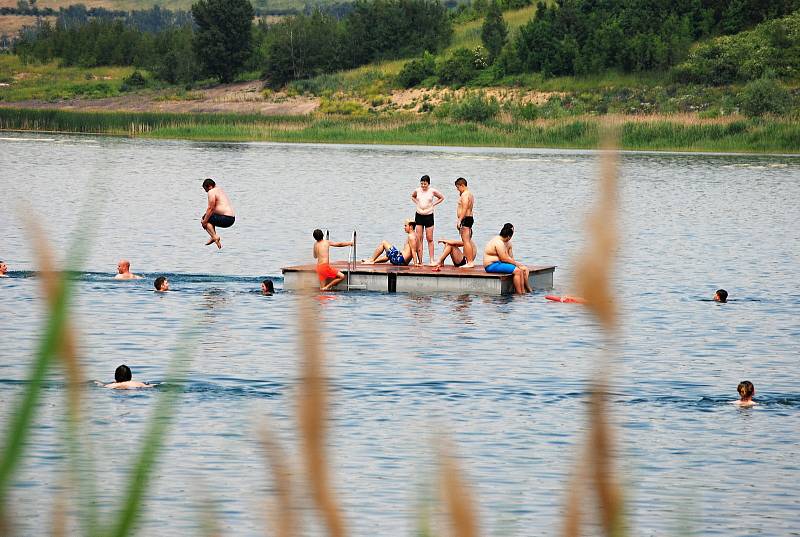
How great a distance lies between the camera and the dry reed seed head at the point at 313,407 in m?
1.98

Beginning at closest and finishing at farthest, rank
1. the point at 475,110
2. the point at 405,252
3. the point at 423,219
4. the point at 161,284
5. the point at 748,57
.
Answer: the point at 423,219 < the point at 405,252 < the point at 161,284 < the point at 475,110 < the point at 748,57

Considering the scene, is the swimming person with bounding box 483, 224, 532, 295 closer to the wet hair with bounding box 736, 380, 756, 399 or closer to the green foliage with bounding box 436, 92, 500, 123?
the wet hair with bounding box 736, 380, 756, 399

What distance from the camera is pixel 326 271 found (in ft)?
88.9

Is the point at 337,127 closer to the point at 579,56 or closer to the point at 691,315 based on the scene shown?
the point at 579,56

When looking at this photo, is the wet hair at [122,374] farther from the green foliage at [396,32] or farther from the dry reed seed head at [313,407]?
the green foliage at [396,32]

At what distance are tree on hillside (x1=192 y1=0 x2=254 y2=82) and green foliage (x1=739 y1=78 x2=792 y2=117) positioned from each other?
5951 cm

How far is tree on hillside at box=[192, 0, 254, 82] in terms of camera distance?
132250 millimetres

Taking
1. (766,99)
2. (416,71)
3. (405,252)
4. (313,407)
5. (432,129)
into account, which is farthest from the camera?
(416,71)

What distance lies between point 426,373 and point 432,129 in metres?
72.8

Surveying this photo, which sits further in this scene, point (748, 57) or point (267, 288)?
point (748, 57)

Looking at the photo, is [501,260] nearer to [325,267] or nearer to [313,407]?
[325,267]

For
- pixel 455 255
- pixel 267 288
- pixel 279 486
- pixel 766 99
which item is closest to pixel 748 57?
pixel 766 99

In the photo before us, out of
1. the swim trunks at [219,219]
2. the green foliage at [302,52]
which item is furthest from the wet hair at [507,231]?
the green foliage at [302,52]

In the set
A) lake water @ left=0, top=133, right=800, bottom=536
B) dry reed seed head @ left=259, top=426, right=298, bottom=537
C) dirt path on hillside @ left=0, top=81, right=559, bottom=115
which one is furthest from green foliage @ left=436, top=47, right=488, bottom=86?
dry reed seed head @ left=259, top=426, right=298, bottom=537
